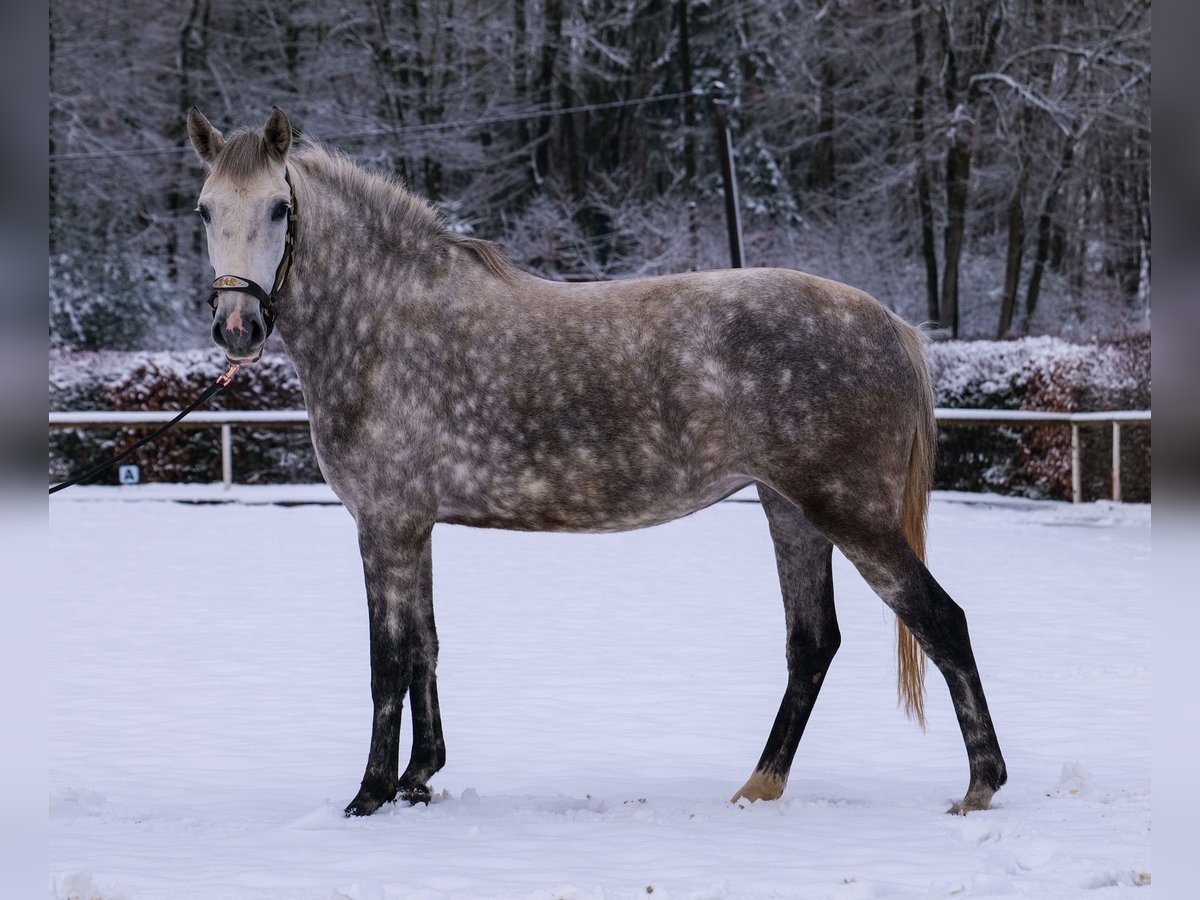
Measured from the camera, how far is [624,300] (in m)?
4.63

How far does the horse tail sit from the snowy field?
0.42 metres

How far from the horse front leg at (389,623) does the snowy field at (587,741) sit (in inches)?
7.8

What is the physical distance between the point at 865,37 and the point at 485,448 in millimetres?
25718

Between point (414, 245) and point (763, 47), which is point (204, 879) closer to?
point (414, 245)

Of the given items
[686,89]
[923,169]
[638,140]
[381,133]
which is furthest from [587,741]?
[638,140]

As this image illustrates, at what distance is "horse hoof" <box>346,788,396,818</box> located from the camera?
14.6ft

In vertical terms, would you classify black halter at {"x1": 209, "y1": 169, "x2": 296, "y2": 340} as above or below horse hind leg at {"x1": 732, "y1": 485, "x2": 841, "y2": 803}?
above

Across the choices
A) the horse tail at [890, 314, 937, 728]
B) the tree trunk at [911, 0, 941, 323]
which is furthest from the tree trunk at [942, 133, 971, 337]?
the horse tail at [890, 314, 937, 728]

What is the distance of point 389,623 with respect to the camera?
15.1 ft

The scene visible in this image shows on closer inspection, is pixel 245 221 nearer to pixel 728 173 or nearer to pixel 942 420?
pixel 942 420

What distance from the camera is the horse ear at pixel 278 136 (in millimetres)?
4367
